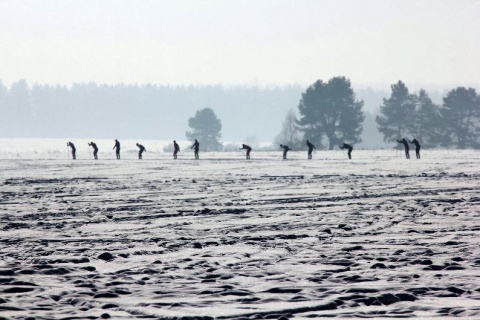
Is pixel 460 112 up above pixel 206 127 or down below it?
above

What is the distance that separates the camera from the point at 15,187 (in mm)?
20938

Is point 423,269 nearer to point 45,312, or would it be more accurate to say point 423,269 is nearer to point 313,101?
point 45,312

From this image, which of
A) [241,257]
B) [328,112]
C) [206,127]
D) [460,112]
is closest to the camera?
[241,257]

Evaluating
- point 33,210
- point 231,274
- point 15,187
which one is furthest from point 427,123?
point 231,274

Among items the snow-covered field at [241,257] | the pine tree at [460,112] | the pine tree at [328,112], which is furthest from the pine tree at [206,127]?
the snow-covered field at [241,257]

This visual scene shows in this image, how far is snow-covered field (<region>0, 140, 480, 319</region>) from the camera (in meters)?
5.46

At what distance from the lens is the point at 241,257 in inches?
311

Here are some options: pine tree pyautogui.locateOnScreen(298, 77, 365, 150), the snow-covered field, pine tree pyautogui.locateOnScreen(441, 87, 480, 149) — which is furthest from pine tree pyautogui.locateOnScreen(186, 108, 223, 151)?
the snow-covered field

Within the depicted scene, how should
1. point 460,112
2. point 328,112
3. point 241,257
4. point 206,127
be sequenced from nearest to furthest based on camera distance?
point 241,257 < point 328,112 < point 460,112 < point 206,127

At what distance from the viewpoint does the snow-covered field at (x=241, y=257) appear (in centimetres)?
546

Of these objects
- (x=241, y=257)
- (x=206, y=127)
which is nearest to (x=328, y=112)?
(x=206, y=127)

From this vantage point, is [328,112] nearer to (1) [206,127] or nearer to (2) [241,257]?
(1) [206,127]

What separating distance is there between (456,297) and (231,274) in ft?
7.70

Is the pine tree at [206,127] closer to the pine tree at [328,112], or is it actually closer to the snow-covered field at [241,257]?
the pine tree at [328,112]
